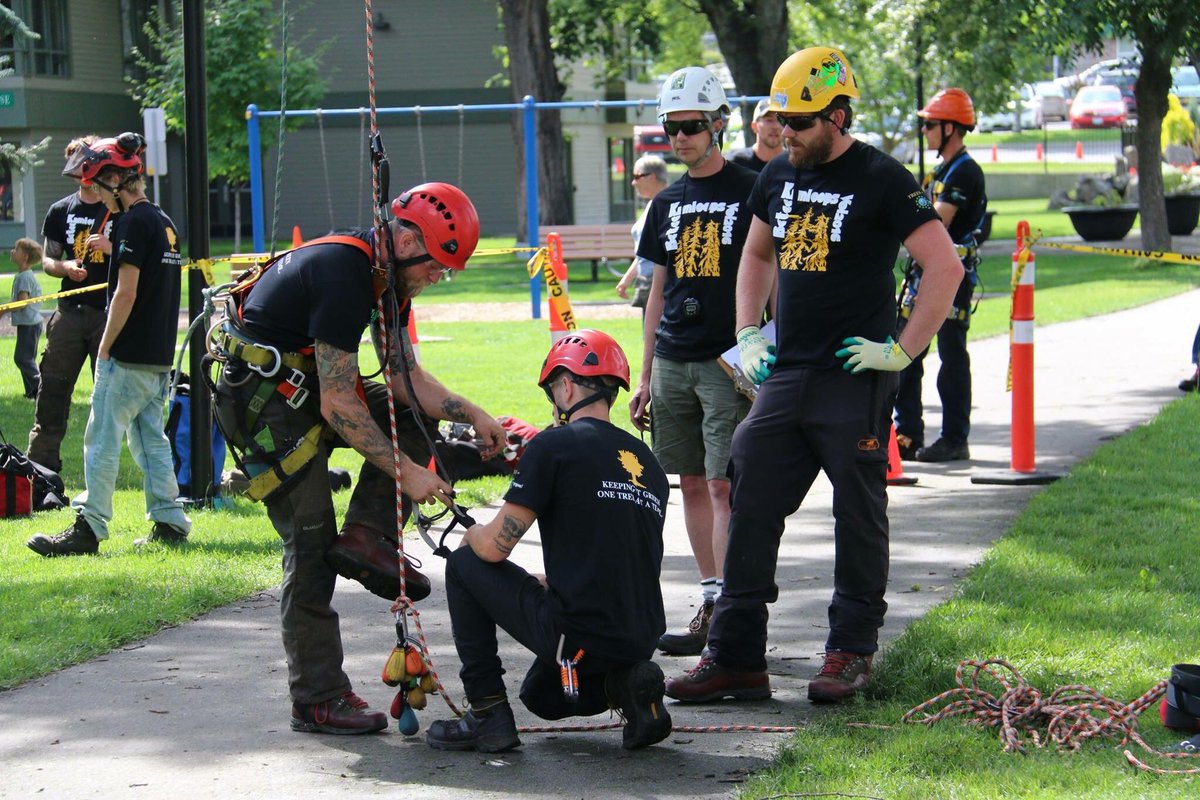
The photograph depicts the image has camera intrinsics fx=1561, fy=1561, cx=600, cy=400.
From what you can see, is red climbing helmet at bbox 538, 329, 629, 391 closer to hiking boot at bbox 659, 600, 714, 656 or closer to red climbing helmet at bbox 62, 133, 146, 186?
hiking boot at bbox 659, 600, 714, 656

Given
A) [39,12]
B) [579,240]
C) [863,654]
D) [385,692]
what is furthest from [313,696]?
[39,12]

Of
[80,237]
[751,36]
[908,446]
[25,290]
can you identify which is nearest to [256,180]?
[751,36]

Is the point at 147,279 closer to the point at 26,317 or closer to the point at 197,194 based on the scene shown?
the point at 197,194

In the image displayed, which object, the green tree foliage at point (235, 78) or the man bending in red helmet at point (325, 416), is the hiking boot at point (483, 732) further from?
the green tree foliage at point (235, 78)

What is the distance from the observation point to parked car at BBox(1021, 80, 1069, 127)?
2648 inches

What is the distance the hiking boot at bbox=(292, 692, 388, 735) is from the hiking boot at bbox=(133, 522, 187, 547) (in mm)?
3274

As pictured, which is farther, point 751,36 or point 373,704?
point 751,36

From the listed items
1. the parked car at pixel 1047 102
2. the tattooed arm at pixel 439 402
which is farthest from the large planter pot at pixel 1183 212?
the parked car at pixel 1047 102

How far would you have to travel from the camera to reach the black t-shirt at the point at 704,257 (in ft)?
20.7

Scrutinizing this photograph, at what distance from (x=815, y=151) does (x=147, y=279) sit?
4.17 meters

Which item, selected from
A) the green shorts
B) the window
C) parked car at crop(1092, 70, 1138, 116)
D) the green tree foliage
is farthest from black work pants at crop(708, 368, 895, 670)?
parked car at crop(1092, 70, 1138, 116)

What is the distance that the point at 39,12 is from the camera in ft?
135

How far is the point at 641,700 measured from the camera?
4.88 m

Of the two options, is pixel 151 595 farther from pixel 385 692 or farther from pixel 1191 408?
pixel 1191 408
